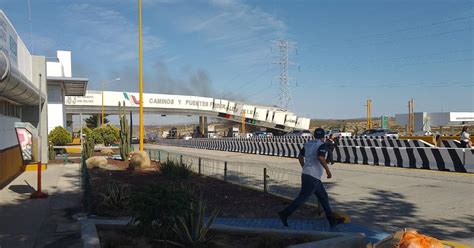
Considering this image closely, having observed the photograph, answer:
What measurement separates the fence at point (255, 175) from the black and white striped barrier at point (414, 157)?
280 inches

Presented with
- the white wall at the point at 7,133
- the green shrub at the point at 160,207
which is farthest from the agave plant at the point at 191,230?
the white wall at the point at 7,133

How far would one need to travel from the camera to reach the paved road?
7769 millimetres

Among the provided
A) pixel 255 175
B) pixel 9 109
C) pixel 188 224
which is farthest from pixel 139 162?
pixel 188 224

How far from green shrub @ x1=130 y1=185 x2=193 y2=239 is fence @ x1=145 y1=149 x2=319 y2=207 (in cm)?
396

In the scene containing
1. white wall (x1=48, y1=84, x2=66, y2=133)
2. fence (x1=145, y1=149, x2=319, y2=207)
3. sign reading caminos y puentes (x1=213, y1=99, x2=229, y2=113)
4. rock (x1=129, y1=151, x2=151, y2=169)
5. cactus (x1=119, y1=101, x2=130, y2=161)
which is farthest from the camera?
sign reading caminos y puentes (x1=213, y1=99, x2=229, y2=113)

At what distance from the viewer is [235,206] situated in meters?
9.09

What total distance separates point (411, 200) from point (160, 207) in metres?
7.04

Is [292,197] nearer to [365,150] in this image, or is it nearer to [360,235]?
[360,235]

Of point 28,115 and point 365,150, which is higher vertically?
point 28,115

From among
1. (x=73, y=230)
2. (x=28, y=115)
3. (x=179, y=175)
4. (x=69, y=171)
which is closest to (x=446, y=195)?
(x=179, y=175)

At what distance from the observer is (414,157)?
1802 cm

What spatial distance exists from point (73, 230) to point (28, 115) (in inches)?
645

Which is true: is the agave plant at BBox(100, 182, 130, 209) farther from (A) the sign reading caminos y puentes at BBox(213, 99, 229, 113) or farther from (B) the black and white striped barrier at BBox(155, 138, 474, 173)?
(A) the sign reading caminos y puentes at BBox(213, 99, 229, 113)

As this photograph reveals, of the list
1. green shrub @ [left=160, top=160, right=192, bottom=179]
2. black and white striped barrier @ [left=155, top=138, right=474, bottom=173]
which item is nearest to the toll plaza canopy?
black and white striped barrier @ [left=155, top=138, right=474, bottom=173]
